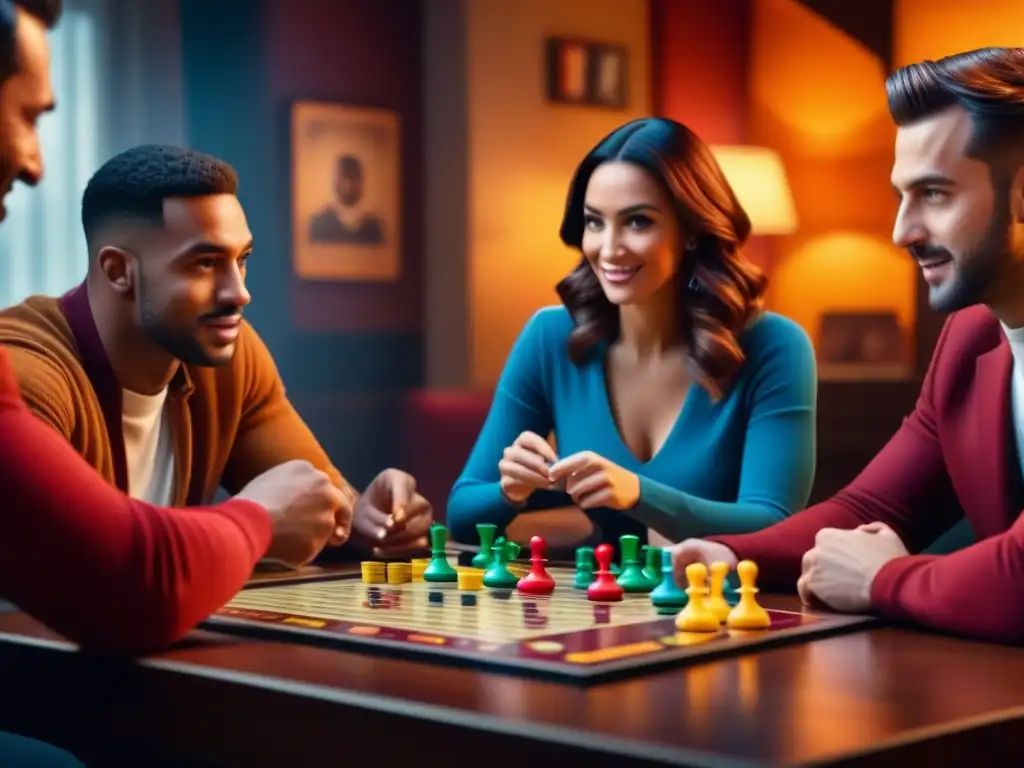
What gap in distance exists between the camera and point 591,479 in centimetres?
264

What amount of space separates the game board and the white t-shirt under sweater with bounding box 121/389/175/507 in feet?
1.42

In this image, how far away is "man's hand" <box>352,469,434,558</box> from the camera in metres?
2.81

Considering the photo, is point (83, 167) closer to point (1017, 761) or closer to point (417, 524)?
point (417, 524)

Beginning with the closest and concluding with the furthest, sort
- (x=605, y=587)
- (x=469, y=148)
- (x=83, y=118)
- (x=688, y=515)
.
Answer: (x=605, y=587)
(x=688, y=515)
(x=83, y=118)
(x=469, y=148)

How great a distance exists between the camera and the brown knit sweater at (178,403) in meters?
2.39

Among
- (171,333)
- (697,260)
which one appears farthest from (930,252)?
(171,333)

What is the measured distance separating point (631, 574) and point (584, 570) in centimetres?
12

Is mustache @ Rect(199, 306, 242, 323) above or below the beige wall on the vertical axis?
below

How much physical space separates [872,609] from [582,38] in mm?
5240

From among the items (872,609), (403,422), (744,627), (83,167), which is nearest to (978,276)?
(872,609)

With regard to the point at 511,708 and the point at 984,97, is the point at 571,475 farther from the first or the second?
the point at 511,708

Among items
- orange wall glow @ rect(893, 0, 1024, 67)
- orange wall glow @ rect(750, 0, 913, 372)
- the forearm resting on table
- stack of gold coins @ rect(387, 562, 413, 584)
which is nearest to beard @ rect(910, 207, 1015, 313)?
the forearm resting on table

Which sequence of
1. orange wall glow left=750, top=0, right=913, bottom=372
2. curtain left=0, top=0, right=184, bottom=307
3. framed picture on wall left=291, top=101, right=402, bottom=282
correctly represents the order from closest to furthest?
curtain left=0, top=0, right=184, bottom=307 < framed picture on wall left=291, top=101, right=402, bottom=282 < orange wall glow left=750, top=0, right=913, bottom=372

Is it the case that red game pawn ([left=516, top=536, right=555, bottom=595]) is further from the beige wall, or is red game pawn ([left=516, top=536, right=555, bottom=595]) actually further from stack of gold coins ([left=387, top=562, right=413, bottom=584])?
the beige wall
